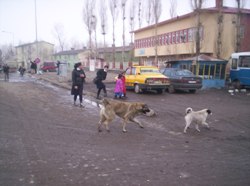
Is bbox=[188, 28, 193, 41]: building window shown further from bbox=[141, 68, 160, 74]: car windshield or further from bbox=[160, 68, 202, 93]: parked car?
bbox=[141, 68, 160, 74]: car windshield

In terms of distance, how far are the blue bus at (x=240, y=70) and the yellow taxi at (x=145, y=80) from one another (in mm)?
6913

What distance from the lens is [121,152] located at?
6.22 meters

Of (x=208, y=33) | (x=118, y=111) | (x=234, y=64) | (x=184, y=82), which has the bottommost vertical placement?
(x=118, y=111)

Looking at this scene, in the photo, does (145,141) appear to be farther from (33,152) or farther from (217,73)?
(217,73)

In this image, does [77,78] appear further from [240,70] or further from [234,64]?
[234,64]

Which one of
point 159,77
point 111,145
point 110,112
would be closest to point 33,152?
point 111,145

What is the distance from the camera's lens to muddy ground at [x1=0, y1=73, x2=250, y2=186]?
4828 millimetres

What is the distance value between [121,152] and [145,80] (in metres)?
10.8

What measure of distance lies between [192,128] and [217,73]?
14.8 metres

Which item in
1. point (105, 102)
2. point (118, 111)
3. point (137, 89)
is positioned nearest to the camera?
point (105, 102)

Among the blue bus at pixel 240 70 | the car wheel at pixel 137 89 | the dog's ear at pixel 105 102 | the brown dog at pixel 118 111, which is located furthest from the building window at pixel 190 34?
the dog's ear at pixel 105 102

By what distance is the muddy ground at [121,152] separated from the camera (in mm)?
4828

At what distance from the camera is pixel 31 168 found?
5230 mm

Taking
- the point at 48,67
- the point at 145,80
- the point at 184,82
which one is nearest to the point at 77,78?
the point at 145,80
